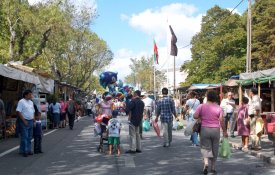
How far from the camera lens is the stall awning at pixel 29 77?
15618 millimetres

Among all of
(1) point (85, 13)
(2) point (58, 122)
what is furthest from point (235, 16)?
(2) point (58, 122)

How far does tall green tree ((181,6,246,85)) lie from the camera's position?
5318 cm

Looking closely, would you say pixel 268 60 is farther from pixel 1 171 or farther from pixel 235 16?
pixel 1 171

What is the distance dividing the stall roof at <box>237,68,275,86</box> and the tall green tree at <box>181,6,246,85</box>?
32.4 metres

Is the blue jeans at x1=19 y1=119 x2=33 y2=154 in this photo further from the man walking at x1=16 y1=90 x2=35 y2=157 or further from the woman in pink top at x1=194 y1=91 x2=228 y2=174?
the woman in pink top at x1=194 y1=91 x2=228 y2=174

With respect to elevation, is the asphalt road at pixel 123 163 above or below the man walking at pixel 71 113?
below

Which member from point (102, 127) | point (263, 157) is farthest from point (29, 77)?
point (263, 157)

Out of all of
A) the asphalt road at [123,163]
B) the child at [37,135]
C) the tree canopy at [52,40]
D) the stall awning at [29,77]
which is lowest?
the asphalt road at [123,163]

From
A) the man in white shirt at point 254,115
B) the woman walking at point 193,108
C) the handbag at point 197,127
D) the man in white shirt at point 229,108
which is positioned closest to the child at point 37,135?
the woman walking at point 193,108

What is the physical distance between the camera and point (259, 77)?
18375 mm

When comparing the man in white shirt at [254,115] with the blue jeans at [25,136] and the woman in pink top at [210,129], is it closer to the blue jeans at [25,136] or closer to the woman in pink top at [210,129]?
the woman in pink top at [210,129]

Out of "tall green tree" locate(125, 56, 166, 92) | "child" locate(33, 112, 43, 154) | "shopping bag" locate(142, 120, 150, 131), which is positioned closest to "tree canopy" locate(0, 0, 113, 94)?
"shopping bag" locate(142, 120, 150, 131)

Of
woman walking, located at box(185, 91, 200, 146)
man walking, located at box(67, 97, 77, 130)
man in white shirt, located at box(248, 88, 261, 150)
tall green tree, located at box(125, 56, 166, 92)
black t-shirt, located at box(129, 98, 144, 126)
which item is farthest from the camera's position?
tall green tree, located at box(125, 56, 166, 92)

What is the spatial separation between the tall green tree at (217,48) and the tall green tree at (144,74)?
124 feet
